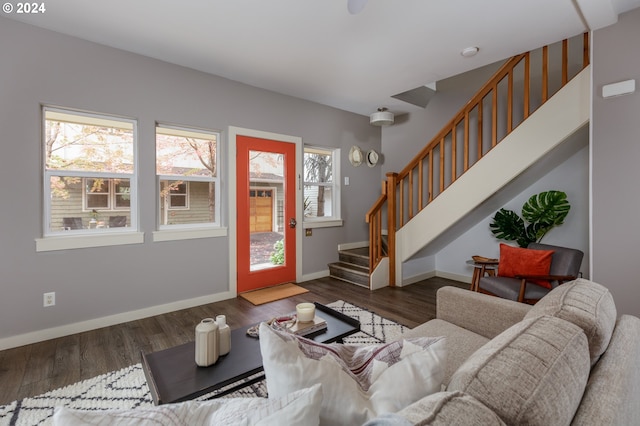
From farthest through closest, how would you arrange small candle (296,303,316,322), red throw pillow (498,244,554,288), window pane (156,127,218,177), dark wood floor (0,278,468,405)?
window pane (156,127,218,177) < red throw pillow (498,244,554,288) < dark wood floor (0,278,468,405) < small candle (296,303,316,322)

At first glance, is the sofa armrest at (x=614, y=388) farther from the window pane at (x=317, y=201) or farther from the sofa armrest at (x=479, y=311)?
the window pane at (x=317, y=201)

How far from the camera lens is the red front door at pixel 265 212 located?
3.88m

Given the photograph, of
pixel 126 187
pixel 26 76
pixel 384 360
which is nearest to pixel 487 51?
pixel 384 360

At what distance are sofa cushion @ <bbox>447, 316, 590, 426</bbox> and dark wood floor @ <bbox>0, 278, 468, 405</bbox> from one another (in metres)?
2.22

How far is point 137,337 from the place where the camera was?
2.71m

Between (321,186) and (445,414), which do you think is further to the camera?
(321,186)

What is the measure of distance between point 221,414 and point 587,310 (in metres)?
1.27

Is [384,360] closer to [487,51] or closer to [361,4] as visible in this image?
[361,4]

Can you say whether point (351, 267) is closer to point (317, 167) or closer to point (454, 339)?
point (317, 167)

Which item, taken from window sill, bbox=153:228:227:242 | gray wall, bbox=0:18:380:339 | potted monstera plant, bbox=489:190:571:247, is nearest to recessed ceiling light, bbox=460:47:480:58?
potted monstera plant, bbox=489:190:571:247

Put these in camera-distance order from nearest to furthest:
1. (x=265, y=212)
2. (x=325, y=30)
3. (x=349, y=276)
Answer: (x=325, y=30) < (x=265, y=212) < (x=349, y=276)

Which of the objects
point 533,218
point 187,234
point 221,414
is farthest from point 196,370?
point 533,218

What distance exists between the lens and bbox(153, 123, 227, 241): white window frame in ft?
10.8

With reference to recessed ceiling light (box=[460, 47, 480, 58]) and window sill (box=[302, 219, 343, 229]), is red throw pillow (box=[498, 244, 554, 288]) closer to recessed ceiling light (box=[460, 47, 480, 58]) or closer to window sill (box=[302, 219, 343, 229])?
recessed ceiling light (box=[460, 47, 480, 58])
